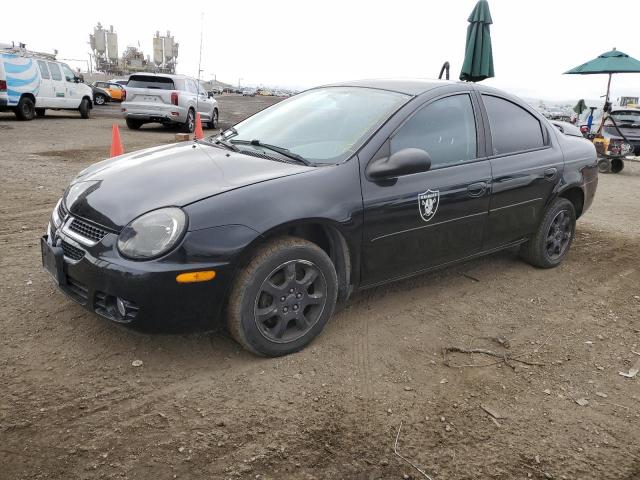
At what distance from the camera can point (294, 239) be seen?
119 inches

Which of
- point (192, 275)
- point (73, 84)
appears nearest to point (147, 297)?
point (192, 275)

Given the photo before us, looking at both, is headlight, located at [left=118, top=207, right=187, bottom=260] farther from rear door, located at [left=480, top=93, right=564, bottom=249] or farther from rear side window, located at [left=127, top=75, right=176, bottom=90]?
rear side window, located at [left=127, top=75, right=176, bottom=90]

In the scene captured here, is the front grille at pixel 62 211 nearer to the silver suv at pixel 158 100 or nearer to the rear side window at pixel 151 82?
the silver suv at pixel 158 100

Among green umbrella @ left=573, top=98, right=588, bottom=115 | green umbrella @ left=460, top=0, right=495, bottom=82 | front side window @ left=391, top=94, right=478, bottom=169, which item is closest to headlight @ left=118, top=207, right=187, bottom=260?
front side window @ left=391, top=94, right=478, bottom=169

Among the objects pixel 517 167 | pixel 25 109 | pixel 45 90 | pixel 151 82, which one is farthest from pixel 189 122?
pixel 517 167

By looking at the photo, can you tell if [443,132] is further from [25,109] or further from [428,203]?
[25,109]

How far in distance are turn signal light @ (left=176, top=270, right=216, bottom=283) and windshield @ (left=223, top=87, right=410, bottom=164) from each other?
100 centimetres

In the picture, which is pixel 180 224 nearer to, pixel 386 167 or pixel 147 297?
pixel 147 297

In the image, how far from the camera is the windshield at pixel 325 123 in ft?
11.1

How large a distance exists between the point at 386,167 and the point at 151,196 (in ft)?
4.38

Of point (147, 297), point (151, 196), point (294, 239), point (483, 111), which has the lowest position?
point (147, 297)

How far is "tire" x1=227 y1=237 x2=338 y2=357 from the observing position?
9.29ft

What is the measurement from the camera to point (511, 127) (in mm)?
4250

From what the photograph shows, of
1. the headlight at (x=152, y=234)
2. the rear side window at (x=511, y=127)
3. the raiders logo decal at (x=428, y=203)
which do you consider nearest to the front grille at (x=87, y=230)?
the headlight at (x=152, y=234)
